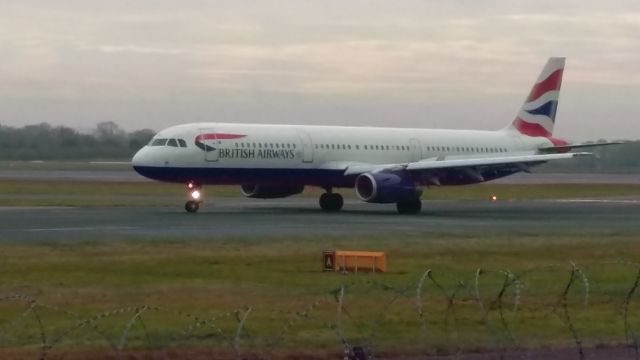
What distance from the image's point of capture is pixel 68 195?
6794 centimetres

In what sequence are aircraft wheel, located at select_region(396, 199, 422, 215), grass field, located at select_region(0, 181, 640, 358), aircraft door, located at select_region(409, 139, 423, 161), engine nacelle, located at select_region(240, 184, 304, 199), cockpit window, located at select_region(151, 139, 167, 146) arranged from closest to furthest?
grass field, located at select_region(0, 181, 640, 358) → cockpit window, located at select_region(151, 139, 167, 146) → aircraft wheel, located at select_region(396, 199, 422, 215) → engine nacelle, located at select_region(240, 184, 304, 199) → aircraft door, located at select_region(409, 139, 423, 161)

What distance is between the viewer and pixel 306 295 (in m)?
21.5

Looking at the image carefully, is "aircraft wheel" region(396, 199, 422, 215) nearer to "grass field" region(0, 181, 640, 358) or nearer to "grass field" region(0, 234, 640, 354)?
"grass field" region(0, 181, 640, 358)

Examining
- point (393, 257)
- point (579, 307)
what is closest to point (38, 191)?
point (393, 257)

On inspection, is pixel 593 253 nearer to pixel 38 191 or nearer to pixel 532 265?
pixel 532 265

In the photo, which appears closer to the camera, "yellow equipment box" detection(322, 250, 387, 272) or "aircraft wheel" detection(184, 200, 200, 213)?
"yellow equipment box" detection(322, 250, 387, 272)

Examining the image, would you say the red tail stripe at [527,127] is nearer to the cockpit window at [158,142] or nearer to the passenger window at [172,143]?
the passenger window at [172,143]

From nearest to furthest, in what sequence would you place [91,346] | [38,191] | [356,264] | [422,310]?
1. [91,346]
2. [422,310]
3. [356,264]
4. [38,191]

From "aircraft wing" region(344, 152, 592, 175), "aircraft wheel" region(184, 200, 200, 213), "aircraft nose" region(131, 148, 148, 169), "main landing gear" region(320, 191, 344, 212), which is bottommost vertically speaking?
"main landing gear" region(320, 191, 344, 212)

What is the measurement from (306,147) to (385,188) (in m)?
4.38

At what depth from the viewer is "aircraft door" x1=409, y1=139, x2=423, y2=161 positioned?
2173 inches

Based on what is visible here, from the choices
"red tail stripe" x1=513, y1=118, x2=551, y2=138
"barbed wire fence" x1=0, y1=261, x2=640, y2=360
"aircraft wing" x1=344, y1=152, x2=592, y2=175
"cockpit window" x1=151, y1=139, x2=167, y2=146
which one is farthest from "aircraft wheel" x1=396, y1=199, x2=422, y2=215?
"barbed wire fence" x1=0, y1=261, x2=640, y2=360

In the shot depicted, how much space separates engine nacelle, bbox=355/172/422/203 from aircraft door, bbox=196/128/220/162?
18.3ft

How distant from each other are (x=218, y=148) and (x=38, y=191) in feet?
89.8
